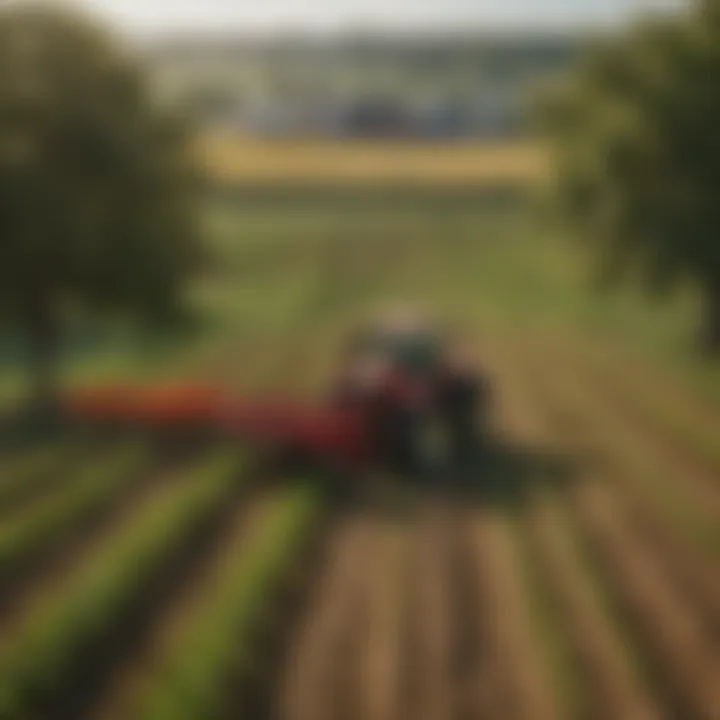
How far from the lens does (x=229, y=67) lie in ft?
25.6

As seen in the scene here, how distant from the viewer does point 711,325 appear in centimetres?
898

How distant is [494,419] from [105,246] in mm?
2633

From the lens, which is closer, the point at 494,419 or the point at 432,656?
the point at 432,656

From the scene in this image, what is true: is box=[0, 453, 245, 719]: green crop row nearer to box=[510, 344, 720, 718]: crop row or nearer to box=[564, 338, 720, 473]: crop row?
box=[510, 344, 720, 718]: crop row

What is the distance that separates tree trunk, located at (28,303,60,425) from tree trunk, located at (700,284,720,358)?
13.5 feet

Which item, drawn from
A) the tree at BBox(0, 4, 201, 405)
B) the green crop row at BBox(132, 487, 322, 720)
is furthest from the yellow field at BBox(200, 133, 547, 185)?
the green crop row at BBox(132, 487, 322, 720)

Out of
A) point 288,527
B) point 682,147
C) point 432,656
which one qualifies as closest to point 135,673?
point 432,656

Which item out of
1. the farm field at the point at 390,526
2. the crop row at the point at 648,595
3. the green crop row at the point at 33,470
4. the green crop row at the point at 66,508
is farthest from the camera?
the green crop row at the point at 33,470

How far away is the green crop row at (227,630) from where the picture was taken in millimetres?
5176

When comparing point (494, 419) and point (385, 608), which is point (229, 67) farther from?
point (385, 608)

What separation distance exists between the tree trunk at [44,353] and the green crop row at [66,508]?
693 millimetres

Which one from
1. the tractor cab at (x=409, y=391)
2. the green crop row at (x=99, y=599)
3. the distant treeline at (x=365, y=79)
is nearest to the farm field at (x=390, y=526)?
the green crop row at (x=99, y=599)

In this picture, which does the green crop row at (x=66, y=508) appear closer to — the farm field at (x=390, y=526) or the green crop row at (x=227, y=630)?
the farm field at (x=390, y=526)

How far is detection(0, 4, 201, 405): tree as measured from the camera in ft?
24.5
